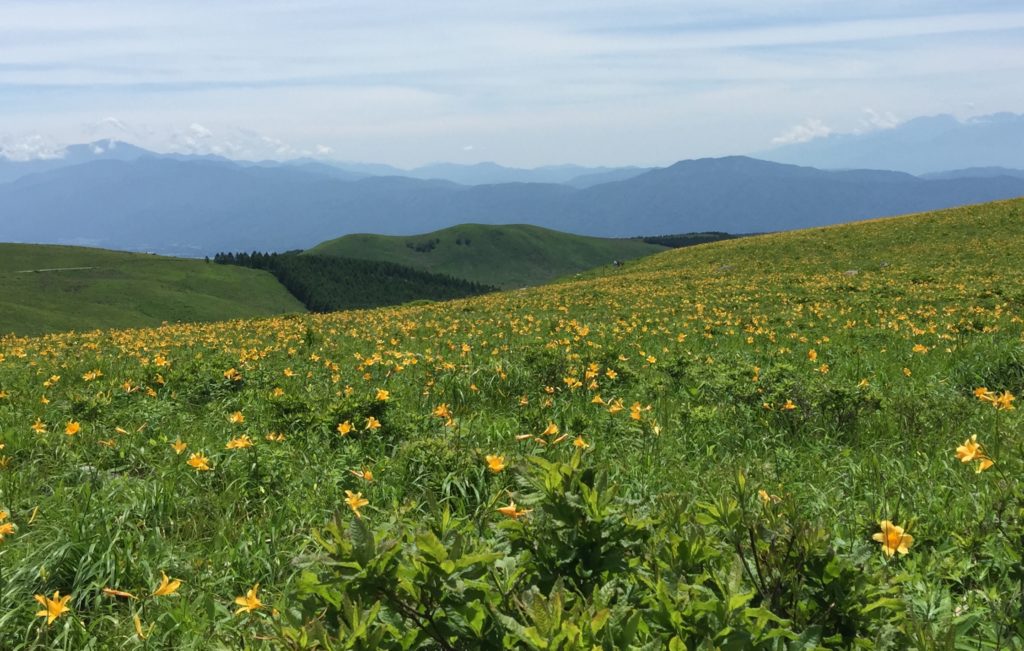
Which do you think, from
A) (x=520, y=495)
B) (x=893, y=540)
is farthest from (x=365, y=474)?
(x=893, y=540)

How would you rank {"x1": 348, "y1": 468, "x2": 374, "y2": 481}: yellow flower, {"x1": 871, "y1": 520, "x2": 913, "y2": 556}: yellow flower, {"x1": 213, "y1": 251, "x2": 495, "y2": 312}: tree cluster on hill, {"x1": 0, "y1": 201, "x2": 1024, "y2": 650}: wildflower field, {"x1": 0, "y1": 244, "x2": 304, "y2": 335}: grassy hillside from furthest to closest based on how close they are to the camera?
1. {"x1": 213, "y1": 251, "x2": 495, "y2": 312}: tree cluster on hill
2. {"x1": 0, "y1": 244, "x2": 304, "y2": 335}: grassy hillside
3. {"x1": 348, "y1": 468, "x2": 374, "y2": 481}: yellow flower
4. {"x1": 871, "y1": 520, "x2": 913, "y2": 556}: yellow flower
5. {"x1": 0, "y1": 201, "x2": 1024, "y2": 650}: wildflower field

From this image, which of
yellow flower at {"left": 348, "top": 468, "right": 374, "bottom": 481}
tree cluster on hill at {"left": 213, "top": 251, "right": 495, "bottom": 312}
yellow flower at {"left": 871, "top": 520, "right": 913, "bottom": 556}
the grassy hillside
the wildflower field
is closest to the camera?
the wildflower field

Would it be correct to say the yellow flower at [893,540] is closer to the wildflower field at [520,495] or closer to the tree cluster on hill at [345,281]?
the wildflower field at [520,495]

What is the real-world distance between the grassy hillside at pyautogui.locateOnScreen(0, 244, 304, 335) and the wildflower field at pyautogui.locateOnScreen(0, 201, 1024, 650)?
107130 mm

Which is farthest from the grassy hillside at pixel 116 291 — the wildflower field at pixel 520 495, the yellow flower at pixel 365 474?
the yellow flower at pixel 365 474

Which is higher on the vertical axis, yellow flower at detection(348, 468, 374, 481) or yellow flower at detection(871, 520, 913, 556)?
yellow flower at detection(871, 520, 913, 556)

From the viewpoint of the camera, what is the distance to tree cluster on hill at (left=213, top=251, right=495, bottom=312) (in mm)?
172750

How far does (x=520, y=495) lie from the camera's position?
2.96 metres

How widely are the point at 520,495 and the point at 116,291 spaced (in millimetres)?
156022

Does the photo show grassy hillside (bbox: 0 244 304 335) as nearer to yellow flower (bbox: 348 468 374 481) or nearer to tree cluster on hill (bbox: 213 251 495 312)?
tree cluster on hill (bbox: 213 251 495 312)

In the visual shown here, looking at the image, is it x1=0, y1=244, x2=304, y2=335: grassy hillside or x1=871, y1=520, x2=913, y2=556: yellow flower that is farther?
x1=0, y1=244, x2=304, y2=335: grassy hillside

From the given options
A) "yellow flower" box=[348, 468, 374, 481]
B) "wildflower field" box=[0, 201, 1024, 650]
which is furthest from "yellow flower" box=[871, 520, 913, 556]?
"yellow flower" box=[348, 468, 374, 481]

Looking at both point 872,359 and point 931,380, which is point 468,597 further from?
point 872,359

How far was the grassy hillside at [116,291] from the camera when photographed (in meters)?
109
